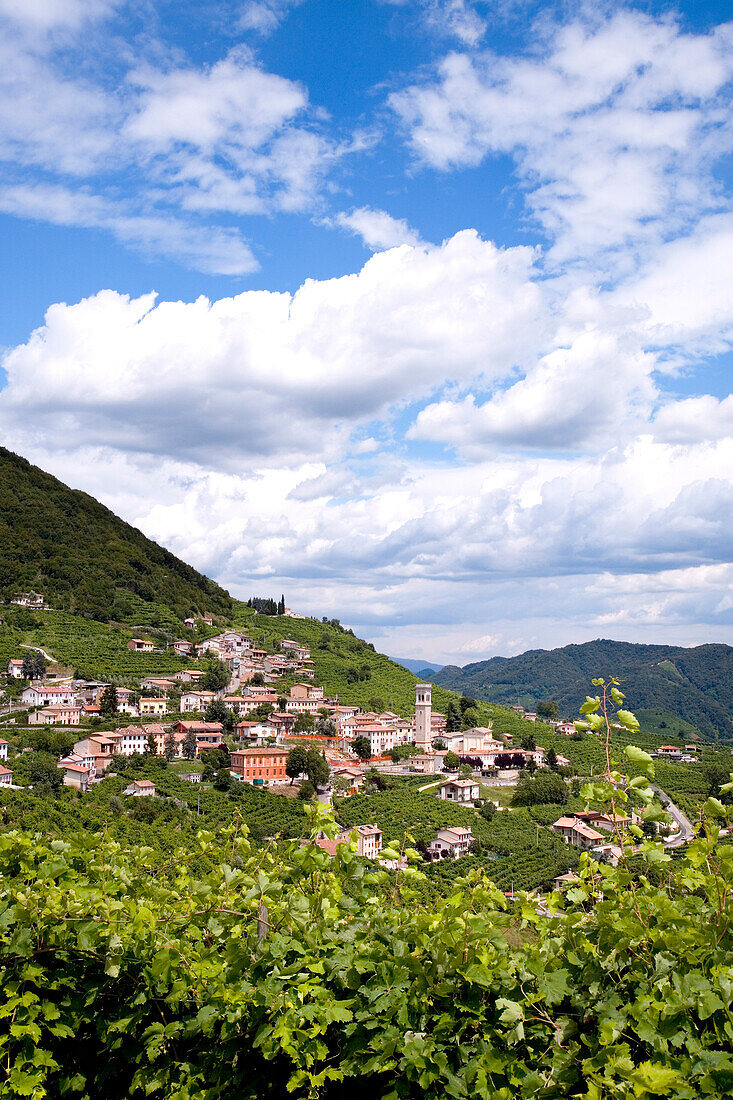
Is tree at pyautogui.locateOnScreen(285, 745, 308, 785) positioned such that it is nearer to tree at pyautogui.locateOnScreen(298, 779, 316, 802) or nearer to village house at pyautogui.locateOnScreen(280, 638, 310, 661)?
tree at pyautogui.locateOnScreen(298, 779, 316, 802)

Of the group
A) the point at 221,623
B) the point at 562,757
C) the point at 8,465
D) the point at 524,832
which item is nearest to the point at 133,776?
the point at 524,832

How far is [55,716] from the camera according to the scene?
53281 millimetres

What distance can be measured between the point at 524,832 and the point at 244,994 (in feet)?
143

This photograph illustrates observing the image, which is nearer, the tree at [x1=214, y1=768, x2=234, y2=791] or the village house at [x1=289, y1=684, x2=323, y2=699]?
the tree at [x1=214, y1=768, x2=234, y2=791]

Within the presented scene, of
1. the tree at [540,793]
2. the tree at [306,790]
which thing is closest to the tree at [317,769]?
the tree at [306,790]

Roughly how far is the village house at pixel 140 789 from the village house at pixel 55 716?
1417 cm

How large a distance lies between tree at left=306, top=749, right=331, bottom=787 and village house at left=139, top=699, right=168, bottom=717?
1692 centimetres

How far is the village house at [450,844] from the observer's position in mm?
38281

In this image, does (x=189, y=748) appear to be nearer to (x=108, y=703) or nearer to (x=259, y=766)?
(x=259, y=766)

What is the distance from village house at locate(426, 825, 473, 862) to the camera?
126 feet

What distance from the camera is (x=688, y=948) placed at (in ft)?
9.22

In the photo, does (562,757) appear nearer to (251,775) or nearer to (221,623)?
(251,775)

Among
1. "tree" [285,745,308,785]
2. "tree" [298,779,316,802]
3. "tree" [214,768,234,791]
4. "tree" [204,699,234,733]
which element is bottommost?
"tree" [298,779,316,802]

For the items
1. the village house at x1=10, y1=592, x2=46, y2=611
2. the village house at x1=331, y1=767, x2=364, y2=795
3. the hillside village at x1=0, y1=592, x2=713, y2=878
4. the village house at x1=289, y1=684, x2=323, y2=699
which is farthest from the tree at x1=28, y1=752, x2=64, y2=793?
the village house at x1=10, y1=592, x2=46, y2=611
